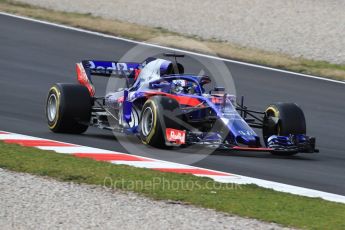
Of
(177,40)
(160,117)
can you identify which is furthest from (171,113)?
(177,40)

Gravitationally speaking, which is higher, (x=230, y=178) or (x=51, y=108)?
(x=51, y=108)

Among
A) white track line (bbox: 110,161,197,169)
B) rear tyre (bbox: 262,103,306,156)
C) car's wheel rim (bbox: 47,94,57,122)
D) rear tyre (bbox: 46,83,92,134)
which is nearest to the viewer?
white track line (bbox: 110,161,197,169)

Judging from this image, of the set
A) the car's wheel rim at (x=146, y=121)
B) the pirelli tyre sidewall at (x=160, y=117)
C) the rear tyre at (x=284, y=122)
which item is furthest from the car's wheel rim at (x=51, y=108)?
the rear tyre at (x=284, y=122)

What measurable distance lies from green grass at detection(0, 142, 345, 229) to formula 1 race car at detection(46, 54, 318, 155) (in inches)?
57.1

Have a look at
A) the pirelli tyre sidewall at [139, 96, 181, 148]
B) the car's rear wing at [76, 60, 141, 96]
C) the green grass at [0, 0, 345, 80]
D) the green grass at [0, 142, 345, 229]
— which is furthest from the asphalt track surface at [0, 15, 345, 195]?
the green grass at [0, 142, 345, 229]

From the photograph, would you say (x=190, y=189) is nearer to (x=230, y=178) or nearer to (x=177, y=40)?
(x=230, y=178)

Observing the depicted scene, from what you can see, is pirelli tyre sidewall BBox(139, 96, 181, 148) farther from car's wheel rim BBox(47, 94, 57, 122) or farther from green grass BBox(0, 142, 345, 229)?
car's wheel rim BBox(47, 94, 57, 122)

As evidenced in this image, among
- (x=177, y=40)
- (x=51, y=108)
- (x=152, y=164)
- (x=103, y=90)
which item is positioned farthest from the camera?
(x=177, y=40)

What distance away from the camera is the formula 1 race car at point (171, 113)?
1164cm

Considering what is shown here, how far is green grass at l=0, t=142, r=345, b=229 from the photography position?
336 inches

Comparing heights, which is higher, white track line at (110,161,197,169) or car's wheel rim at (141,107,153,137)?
car's wheel rim at (141,107,153,137)

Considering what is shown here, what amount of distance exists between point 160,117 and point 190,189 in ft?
7.42

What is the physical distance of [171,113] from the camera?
38.2 ft

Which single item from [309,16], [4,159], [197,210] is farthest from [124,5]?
[197,210]
